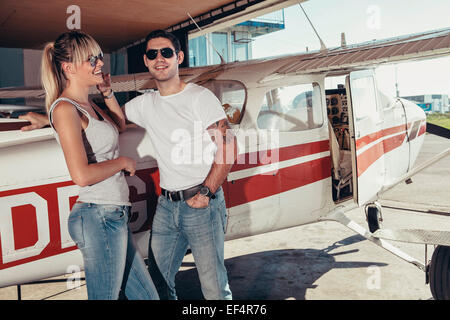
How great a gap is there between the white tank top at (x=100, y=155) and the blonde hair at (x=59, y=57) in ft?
0.51

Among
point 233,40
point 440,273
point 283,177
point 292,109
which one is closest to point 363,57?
point 292,109

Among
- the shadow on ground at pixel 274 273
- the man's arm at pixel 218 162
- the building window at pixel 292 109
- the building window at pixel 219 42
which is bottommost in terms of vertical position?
the shadow on ground at pixel 274 273

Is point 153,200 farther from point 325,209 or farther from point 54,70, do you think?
point 325,209

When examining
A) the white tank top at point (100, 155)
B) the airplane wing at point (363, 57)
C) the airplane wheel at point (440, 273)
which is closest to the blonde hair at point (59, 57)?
the white tank top at point (100, 155)

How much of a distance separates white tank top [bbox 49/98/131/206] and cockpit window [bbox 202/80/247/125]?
179 cm

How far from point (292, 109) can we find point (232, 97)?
58cm

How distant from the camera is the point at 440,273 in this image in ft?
11.1

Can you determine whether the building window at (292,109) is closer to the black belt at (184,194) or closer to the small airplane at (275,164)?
the small airplane at (275,164)

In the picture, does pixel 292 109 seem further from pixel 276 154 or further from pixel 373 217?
pixel 373 217

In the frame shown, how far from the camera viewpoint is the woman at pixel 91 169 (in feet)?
5.79

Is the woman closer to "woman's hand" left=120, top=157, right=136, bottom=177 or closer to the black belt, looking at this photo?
"woman's hand" left=120, top=157, right=136, bottom=177

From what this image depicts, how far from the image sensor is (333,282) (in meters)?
Result: 4.20
